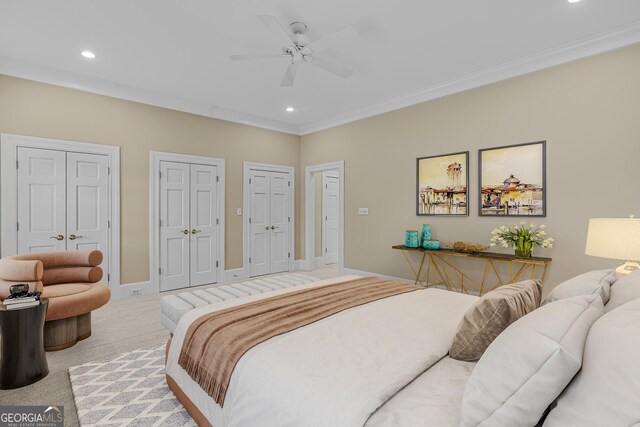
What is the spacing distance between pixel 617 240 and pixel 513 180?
1669 mm

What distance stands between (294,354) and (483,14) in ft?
10.6

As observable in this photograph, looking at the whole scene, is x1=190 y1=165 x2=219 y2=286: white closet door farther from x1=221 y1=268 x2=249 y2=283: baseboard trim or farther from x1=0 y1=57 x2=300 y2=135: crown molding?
x1=0 y1=57 x2=300 y2=135: crown molding

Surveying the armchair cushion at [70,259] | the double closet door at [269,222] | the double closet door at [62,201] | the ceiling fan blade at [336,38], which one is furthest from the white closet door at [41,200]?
the ceiling fan blade at [336,38]

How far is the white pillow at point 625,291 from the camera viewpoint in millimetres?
1208

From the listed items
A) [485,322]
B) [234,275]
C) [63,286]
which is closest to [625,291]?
[485,322]

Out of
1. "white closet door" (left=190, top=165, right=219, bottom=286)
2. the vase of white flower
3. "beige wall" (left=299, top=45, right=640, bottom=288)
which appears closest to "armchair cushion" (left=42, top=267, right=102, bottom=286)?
"white closet door" (left=190, top=165, right=219, bottom=286)

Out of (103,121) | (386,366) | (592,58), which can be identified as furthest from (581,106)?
(103,121)

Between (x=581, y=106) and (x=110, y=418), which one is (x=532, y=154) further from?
(x=110, y=418)

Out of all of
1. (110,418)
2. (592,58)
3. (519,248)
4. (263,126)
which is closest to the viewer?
(110,418)

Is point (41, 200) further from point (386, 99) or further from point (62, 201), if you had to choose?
point (386, 99)

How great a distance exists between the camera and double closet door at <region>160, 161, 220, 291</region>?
493 cm

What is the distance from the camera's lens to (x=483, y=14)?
9.41ft

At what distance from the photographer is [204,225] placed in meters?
5.32

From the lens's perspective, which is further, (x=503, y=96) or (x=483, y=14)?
(x=503, y=96)
